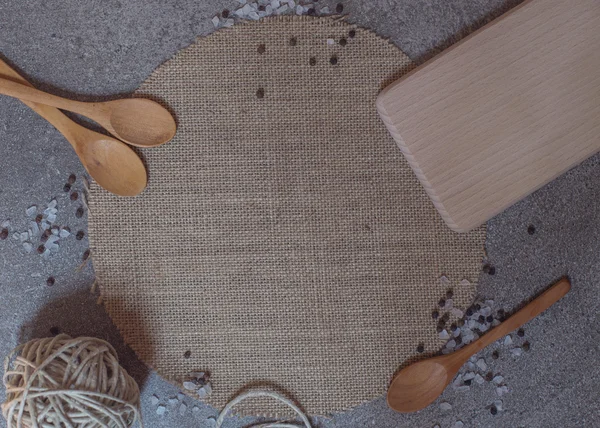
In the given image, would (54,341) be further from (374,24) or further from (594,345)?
(594,345)

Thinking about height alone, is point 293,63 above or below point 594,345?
above

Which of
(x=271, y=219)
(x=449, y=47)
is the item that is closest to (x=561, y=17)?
(x=449, y=47)

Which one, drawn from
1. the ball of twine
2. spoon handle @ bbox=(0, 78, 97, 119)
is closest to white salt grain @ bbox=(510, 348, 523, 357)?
the ball of twine

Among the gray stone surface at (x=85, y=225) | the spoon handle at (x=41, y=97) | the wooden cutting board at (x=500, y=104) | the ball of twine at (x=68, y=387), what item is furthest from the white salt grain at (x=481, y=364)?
the spoon handle at (x=41, y=97)

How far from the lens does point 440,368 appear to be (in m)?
0.63

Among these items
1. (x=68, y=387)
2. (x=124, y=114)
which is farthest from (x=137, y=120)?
(x=68, y=387)

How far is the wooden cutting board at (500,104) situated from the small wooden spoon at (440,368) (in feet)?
0.42

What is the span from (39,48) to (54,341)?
331 mm

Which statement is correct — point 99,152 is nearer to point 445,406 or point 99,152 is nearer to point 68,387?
point 68,387

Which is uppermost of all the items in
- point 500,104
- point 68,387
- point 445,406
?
point 500,104

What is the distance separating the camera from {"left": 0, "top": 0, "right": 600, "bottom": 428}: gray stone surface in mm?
635

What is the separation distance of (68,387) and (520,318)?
1.60 ft

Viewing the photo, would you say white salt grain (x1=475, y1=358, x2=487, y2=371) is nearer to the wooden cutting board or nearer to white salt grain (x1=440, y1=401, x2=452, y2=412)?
white salt grain (x1=440, y1=401, x2=452, y2=412)

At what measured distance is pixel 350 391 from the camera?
2.13ft
